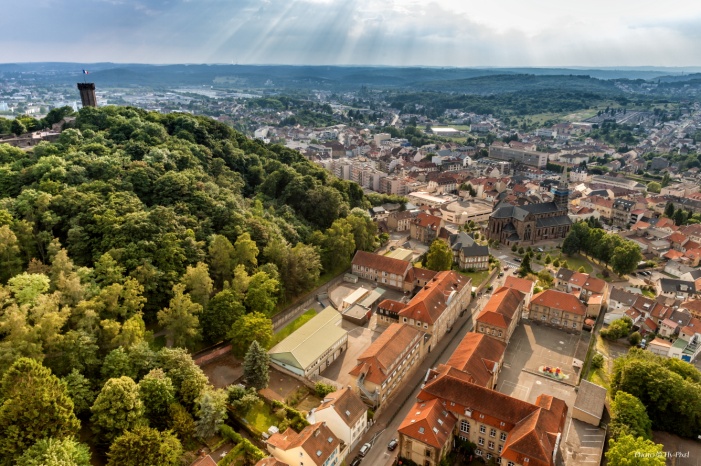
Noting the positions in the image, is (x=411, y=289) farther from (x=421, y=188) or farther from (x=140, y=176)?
(x=421, y=188)

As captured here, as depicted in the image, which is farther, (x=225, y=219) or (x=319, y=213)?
(x=319, y=213)

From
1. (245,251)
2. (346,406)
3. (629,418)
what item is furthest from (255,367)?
(629,418)

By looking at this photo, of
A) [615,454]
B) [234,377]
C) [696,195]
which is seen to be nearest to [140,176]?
[234,377]

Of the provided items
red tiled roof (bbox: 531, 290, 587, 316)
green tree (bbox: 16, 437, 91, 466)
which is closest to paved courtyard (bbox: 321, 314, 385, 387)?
red tiled roof (bbox: 531, 290, 587, 316)

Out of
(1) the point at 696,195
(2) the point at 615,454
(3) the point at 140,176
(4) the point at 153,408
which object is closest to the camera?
(2) the point at 615,454

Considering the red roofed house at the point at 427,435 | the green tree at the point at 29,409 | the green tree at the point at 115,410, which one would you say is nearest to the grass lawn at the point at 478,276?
the red roofed house at the point at 427,435

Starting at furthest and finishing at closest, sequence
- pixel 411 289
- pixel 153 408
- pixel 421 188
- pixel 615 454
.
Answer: pixel 421 188
pixel 411 289
pixel 153 408
pixel 615 454
